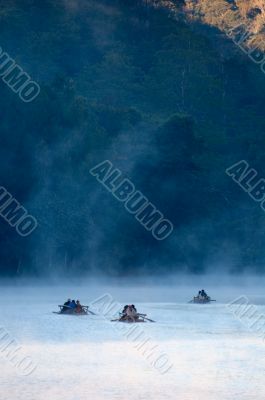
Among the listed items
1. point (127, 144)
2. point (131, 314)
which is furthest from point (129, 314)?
point (127, 144)

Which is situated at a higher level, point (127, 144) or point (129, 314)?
point (127, 144)

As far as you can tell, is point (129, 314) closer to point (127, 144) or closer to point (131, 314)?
point (131, 314)

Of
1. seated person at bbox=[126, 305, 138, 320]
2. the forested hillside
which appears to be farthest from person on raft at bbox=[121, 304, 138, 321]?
the forested hillside

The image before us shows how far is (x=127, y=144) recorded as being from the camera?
3477 inches

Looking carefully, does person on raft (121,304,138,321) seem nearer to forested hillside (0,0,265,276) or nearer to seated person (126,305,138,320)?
seated person (126,305,138,320)

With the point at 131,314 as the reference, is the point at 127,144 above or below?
above

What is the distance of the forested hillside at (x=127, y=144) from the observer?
76375mm

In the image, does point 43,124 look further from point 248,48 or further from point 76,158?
point 248,48

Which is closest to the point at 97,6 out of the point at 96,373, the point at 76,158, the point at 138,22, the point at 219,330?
the point at 138,22

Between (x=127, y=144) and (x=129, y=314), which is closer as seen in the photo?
(x=129, y=314)

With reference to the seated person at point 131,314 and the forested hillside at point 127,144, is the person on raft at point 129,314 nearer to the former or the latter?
the seated person at point 131,314

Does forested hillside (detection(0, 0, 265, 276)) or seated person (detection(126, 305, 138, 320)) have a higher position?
forested hillside (detection(0, 0, 265, 276))

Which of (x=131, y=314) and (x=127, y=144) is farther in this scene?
(x=127, y=144)

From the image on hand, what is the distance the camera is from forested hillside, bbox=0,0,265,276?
3007 inches
